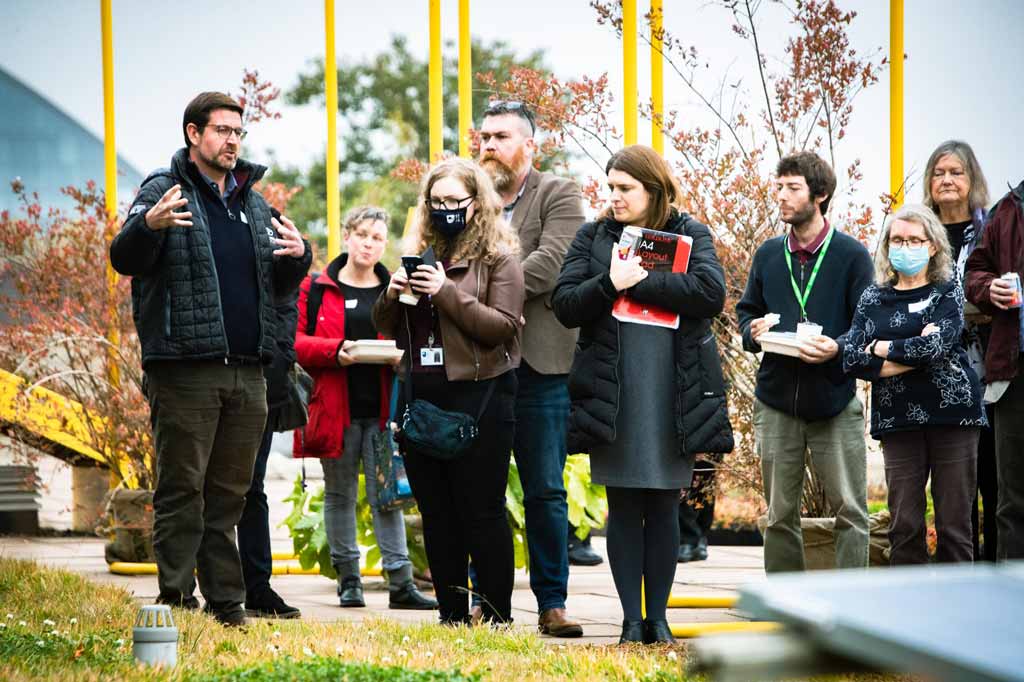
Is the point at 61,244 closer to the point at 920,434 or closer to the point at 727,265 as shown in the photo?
the point at 727,265

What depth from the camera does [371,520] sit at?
749cm

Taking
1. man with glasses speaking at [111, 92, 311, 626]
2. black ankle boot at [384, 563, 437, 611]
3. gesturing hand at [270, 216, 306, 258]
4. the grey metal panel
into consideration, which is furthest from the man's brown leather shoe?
the grey metal panel

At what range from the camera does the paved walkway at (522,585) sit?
6289 millimetres

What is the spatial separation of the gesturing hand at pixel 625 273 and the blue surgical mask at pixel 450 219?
721 mm

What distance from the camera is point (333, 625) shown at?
5.34m

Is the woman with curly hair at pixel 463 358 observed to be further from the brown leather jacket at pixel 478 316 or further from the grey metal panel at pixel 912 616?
the grey metal panel at pixel 912 616

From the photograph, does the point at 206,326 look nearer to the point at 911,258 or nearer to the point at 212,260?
the point at 212,260

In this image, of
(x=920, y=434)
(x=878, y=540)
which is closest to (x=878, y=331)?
(x=920, y=434)

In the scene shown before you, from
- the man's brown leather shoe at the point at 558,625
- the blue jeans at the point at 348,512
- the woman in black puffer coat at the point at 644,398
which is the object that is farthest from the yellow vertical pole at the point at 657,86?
the man's brown leather shoe at the point at 558,625

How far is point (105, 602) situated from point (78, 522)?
17.7ft

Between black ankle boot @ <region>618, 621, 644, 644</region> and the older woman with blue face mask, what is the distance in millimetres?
1089

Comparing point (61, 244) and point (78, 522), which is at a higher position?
point (61, 244)

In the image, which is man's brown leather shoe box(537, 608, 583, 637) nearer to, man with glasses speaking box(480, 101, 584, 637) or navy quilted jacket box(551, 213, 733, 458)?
man with glasses speaking box(480, 101, 584, 637)

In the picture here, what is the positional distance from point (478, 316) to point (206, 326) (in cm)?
108
